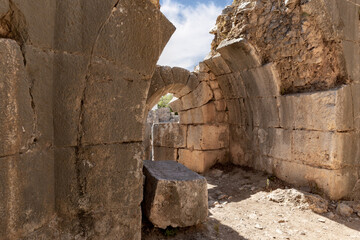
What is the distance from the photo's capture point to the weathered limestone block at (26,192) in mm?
1479

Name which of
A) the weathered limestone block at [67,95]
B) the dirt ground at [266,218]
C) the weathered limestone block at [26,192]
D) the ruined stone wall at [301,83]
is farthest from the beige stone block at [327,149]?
the weathered limestone block at [26,192]

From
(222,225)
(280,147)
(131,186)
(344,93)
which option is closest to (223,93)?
(280,147)

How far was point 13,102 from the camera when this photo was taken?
59.2 inches

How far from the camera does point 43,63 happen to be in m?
1.73

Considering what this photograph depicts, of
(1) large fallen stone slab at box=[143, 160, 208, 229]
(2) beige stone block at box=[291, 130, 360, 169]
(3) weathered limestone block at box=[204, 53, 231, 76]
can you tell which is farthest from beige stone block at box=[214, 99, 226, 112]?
(1) large fallen stone slab at box=[143, 160, 208, 229]

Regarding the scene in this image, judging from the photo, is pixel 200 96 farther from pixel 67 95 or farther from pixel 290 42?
pixel 67 95

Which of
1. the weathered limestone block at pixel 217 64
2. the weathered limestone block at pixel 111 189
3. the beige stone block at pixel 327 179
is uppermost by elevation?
the weathered limestone block at pixel 217 64

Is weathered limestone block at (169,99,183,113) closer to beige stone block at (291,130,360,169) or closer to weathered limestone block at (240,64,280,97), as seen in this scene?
weathered limestone block at (240,64,280,97)

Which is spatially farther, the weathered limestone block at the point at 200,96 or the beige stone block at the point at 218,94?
the beige stone block at the point at 218,94

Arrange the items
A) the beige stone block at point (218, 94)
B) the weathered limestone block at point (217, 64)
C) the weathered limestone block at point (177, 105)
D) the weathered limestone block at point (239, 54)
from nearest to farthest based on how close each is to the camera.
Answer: the weathered limestone block at point (239, 54)
the weathered limestone block at point (217, 64)
the beige stone block at point (218, 94)
the weathered limestone block at point (177, 105)

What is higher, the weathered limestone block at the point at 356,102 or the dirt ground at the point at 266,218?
the weathered limestone block at the point at 356,102

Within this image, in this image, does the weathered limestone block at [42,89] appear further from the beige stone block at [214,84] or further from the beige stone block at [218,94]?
the beige stone block at [218,94]

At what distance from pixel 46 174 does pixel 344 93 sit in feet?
14.4

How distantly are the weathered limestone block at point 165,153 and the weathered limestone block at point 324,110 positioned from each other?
11.7ft
